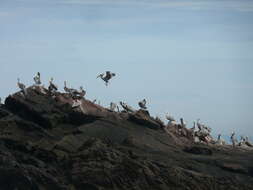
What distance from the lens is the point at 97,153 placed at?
53.4 meters

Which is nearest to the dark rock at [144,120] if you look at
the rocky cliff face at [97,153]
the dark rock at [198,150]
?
the rocky cliff face at [97,153]

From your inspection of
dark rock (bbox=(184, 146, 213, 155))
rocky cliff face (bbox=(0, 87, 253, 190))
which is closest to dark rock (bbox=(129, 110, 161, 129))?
rocky cliff face (bbox=(0, 87, 253, 190))

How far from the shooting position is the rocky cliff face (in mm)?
51406

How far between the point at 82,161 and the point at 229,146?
1825 cm

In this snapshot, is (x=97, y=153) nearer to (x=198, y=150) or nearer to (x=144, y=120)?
(x=198, y=150)

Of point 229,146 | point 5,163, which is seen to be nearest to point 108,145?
point 5,163

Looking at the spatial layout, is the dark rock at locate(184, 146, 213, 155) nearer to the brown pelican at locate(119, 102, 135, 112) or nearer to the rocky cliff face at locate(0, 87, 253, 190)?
the rocky cliff face at locate(0, 87, 253, 190)

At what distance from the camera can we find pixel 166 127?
215 ft

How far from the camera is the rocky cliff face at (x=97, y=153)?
169 feet

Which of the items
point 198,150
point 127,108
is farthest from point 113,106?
point 198,150

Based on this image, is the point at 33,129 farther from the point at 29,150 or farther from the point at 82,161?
the point at 82,161

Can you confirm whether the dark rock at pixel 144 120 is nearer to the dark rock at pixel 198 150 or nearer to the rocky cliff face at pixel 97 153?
the rocky cliff face at pixel 97 153

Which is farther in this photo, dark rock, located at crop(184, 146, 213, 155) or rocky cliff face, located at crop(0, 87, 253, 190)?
dark rock, located at crop(184, 146, 213, 155)

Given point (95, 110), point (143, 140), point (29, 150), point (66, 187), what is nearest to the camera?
point (66, 187)
